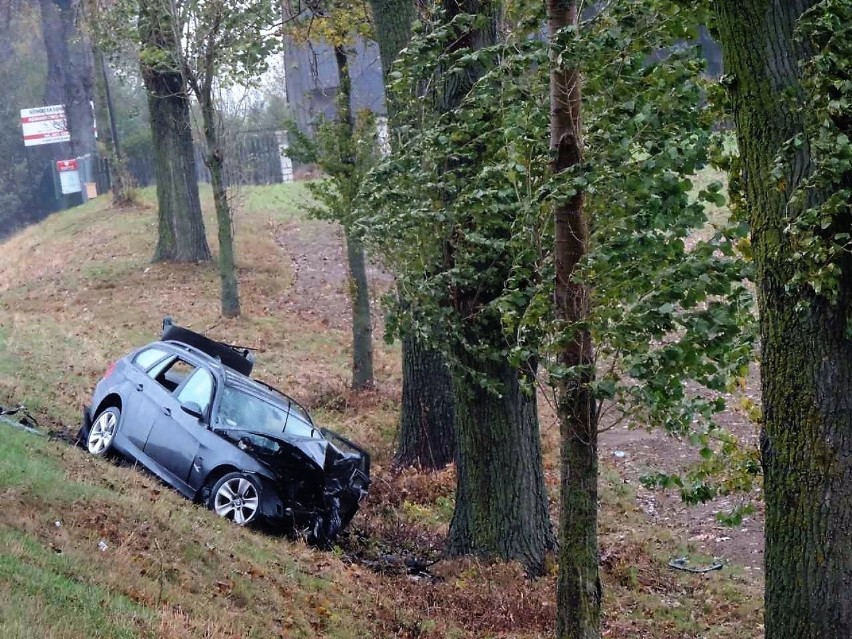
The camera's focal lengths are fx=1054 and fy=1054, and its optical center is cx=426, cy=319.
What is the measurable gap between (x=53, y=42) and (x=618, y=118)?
41048 millimetres

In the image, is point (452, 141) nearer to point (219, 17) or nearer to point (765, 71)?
point (765, 71)

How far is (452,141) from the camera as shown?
938 centimetres

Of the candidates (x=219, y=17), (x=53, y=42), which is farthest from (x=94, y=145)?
(x=219, y=17)

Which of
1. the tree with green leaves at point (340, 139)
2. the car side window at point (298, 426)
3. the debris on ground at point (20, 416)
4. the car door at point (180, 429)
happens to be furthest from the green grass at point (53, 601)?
the tree with green leaves at point (340, 139)

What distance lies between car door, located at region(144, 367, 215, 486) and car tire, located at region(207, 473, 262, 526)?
17.9 inches

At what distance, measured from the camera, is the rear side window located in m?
12.6

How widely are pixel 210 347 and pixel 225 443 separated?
2735mm

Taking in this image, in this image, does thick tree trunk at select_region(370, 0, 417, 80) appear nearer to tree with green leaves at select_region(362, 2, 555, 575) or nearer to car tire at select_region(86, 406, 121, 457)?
tree with green leaves at select_region(362, 2, 555, 575)

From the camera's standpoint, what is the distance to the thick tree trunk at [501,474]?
10.3 meters

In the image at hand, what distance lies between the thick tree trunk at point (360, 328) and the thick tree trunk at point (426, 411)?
17.4 feet

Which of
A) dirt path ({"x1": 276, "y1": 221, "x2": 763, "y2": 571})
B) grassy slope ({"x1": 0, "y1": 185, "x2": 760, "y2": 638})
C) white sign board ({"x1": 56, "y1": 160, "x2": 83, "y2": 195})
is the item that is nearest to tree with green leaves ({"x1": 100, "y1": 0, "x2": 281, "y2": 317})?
dirt path ({"x1": 276, "y1": 221, "x2": 763, "y2": 571})

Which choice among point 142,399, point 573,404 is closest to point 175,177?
point 142,399

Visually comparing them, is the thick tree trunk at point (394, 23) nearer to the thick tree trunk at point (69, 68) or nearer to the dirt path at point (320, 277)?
the dirt path at point (320, 277)

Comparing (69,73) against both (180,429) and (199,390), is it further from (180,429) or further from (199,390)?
(180,429)
